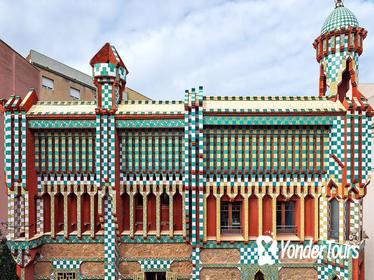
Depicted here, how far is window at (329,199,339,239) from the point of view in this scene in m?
9.33

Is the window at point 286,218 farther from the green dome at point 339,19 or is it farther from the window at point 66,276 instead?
the window at point 66,276

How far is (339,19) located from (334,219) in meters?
8.77

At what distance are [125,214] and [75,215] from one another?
2.33 m

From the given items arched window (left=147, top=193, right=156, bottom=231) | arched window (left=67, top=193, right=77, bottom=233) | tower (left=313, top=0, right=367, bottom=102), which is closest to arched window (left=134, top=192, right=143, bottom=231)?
arched window (left=147, top=193, right=156, bottom=231)

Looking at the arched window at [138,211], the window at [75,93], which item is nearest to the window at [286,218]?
the arched window at [138,211]

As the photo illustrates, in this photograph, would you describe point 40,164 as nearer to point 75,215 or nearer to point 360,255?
point 75,215

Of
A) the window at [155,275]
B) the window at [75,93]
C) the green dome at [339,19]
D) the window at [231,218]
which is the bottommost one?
the window at [155,275]

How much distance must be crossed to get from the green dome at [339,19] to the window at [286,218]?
316 inches

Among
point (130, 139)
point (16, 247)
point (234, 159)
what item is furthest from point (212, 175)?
point (16, 247)

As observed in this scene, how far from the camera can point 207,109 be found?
9430 mm

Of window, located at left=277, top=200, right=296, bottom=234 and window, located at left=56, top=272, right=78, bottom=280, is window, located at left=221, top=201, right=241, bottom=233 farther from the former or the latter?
window, located at left=56, top=272, right=78, bottom=280

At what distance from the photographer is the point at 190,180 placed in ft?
30.6

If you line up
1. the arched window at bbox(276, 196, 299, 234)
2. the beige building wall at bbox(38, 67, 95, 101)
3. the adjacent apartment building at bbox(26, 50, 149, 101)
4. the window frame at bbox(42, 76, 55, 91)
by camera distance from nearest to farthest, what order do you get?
1. the arched window at bbox(276, 196, 299, 234)
2. the window frame at bbox(42, 76, 55, 91)
3. the beige building wall at bbox(38, 67, 95, 101)
4. the adjacent apartment building at bbox(26, 50, 149, 101)

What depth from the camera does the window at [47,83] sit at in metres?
21.5
